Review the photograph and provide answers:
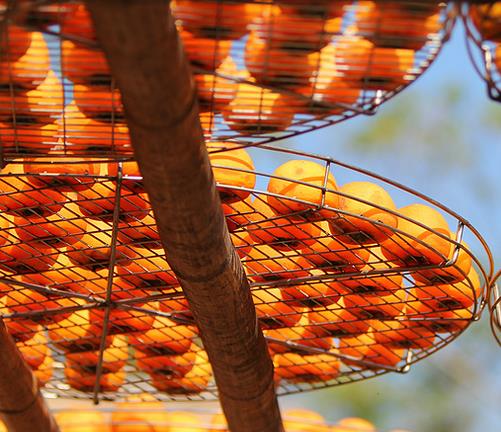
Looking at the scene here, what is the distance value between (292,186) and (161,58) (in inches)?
21.0

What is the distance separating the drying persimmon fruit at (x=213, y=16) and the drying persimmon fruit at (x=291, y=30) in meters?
0.02

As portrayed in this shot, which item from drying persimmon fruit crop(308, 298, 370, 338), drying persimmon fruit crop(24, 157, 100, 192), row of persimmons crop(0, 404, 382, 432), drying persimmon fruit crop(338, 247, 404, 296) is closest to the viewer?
drying persimmon fruit crop(24, 157, 100, 192)

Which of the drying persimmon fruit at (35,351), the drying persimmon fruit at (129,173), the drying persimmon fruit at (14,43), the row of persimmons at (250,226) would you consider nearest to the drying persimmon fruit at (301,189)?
the row of persimmons at (250,226)

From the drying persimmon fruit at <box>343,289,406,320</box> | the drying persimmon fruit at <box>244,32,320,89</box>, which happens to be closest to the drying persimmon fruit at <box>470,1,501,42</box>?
the drying persimmon fruit at <box>244,32,320,89</box>

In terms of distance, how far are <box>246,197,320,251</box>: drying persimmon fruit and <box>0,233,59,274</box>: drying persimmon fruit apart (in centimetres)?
34

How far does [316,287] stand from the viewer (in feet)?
5.88

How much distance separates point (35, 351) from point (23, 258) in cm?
40

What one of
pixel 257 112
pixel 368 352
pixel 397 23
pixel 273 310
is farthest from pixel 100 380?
pixel 397 23

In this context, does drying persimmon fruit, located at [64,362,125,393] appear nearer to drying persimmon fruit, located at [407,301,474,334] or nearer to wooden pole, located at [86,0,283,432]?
wooden pole, located at [86,0,283,432]

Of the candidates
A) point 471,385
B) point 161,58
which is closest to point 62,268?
point 161,58

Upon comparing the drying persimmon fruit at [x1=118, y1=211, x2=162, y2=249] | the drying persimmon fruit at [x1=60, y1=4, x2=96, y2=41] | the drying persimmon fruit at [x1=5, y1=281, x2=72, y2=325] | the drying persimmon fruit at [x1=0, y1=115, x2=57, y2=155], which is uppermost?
the drying persimmon fruit at [x1=60, y1=4, x2=96, y2=41]

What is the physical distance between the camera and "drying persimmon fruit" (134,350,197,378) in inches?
79.7

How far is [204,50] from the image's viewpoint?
131 centimetres

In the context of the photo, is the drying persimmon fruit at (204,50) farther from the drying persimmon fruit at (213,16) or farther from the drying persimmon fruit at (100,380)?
the drying persimmon fruit at (100,380)
